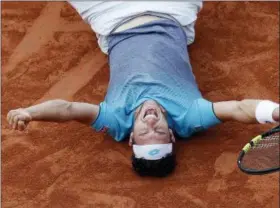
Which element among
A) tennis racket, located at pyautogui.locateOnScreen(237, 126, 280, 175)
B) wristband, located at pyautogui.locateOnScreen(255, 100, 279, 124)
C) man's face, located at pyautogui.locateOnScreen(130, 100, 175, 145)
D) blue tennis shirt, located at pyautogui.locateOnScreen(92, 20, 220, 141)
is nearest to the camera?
tennis racket, located at pyautogui.locateOnScreen(237, 126, 280, 175)

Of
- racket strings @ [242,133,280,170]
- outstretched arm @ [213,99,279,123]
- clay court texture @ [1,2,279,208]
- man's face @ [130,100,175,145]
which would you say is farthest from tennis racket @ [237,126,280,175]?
man's face @ [130,100,175,145]

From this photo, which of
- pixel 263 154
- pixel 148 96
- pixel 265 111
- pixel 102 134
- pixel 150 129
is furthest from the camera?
pixel 102 134

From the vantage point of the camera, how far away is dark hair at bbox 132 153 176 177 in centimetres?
319

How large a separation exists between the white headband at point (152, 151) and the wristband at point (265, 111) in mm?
459

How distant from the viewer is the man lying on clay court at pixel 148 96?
10.4 feet

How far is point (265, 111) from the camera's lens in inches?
120

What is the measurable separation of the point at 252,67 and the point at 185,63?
1.62 ft

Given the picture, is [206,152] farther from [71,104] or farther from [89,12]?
[89,12]

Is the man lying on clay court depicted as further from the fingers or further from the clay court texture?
the clay court texture

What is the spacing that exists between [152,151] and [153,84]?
0.40 meters

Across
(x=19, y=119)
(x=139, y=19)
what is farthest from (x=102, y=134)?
(x=139, y=19)

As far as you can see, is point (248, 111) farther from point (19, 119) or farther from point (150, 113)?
point (19, 119)

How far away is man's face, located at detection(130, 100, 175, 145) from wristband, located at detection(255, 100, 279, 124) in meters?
0.45

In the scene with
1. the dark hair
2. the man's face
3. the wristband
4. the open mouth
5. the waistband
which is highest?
the waistband
